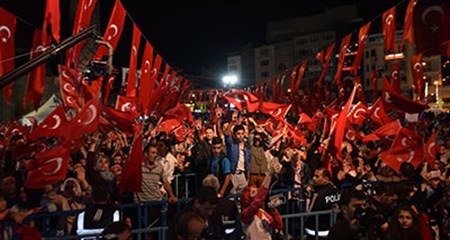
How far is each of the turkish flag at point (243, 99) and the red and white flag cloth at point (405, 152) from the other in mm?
6898

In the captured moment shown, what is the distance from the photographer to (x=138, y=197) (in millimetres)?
7574

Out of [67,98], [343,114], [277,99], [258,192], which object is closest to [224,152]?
[343,114]

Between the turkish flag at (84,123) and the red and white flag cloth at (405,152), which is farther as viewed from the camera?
the red and white flag cloth at (405,152)

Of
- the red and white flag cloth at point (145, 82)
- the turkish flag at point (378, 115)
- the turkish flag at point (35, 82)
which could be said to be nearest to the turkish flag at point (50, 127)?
the turkish flag at point (35, 82)

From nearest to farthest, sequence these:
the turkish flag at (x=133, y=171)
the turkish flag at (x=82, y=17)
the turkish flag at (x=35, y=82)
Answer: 1. the turkish flag at (x=133, y=171)
2. the turkish flag at (x=35, y=82)
3. the turkish flag at (x=82, y=17)

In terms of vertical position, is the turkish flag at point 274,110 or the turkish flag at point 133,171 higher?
the turkish flag at point 274,110

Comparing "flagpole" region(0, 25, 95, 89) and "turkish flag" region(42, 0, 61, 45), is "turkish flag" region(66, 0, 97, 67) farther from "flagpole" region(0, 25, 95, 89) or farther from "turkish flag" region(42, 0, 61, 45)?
"flagpole" region(0, 25, 95, 89)

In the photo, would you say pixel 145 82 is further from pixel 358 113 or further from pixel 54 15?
pixel 358 113

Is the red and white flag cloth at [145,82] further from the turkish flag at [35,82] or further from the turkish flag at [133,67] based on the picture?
the turkish flag at [35,82]

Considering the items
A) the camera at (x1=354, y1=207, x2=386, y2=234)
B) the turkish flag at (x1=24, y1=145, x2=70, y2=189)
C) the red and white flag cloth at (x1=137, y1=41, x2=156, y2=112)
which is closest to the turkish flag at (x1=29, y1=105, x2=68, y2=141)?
the turkish flag at (x1=24, y1=145, x2=70, y2=189)

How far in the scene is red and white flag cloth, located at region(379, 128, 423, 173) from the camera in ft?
26.0

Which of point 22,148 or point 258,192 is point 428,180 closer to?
point 258,192

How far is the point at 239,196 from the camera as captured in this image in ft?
24.1

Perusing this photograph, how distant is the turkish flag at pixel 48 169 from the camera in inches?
263
